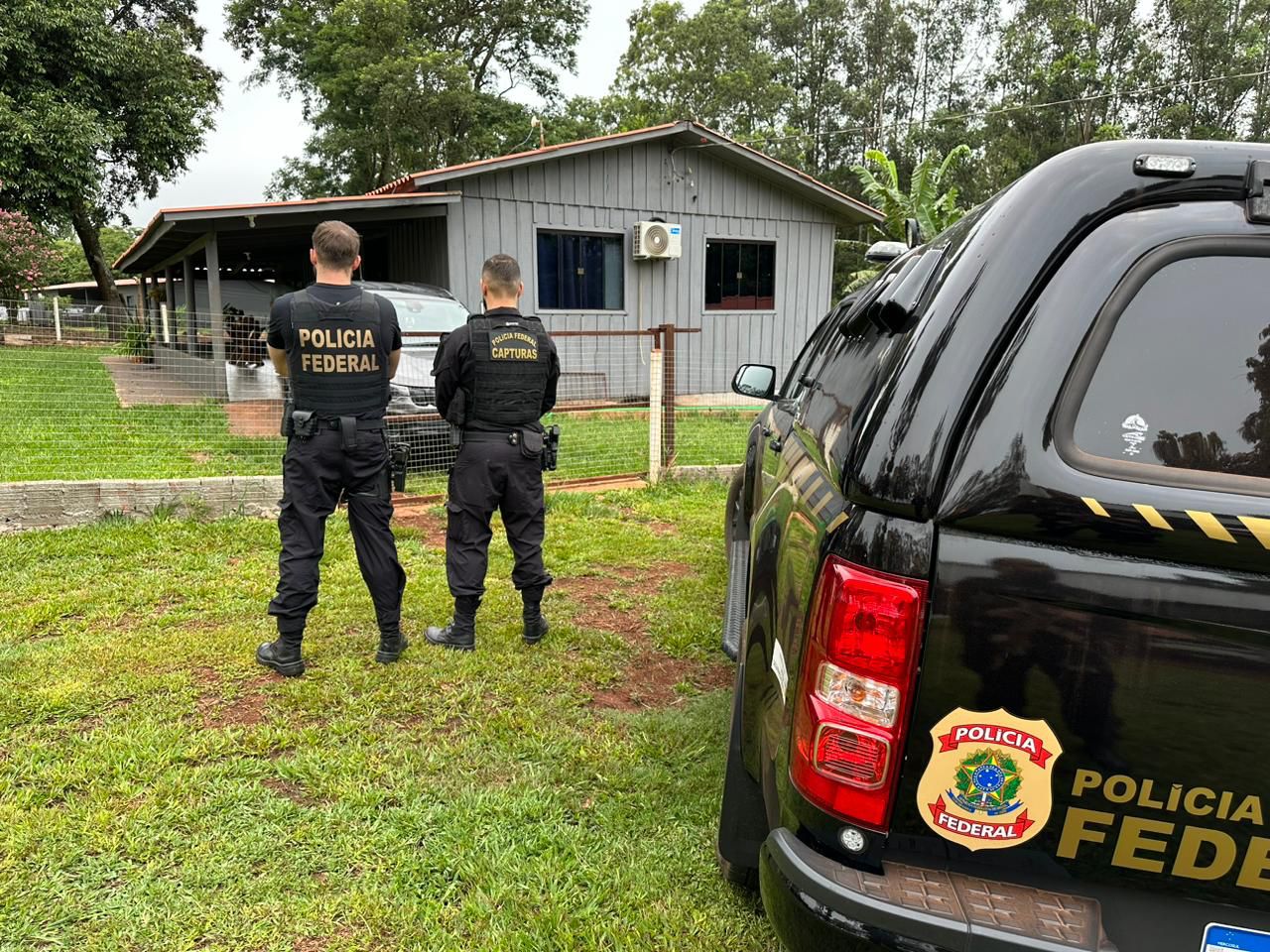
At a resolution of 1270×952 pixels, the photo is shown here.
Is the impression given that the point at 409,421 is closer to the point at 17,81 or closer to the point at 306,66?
the point at 17,81

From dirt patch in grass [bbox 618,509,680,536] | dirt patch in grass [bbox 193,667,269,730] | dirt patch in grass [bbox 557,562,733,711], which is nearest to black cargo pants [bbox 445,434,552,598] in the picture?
dirt patch in grass [bbox 557,562,733,711]

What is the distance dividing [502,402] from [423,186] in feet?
28.6

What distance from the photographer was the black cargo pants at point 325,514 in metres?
3.61

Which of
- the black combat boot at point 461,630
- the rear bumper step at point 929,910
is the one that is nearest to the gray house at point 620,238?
the black combat boot at point 461,630

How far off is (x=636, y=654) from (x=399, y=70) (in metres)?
23.6

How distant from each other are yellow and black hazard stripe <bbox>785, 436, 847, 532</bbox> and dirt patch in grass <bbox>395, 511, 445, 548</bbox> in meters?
3.99

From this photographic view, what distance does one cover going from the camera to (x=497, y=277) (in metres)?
3.86

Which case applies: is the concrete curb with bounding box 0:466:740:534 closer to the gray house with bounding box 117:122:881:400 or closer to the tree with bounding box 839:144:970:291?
the gray house with bounding box 117:122:881:400

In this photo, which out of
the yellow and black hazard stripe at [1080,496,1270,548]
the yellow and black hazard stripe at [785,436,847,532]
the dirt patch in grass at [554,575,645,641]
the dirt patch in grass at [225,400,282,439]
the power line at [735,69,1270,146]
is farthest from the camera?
the power line at [735,69,1270,146]

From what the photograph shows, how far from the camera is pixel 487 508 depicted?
12.8 ft

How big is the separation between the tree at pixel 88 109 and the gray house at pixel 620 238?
5.11 m

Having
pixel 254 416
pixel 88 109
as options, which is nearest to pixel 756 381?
pixel 254 416

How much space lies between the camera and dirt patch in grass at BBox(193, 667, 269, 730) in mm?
3322

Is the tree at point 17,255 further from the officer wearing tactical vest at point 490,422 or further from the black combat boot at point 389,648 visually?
the black combat boot at point 389,648
